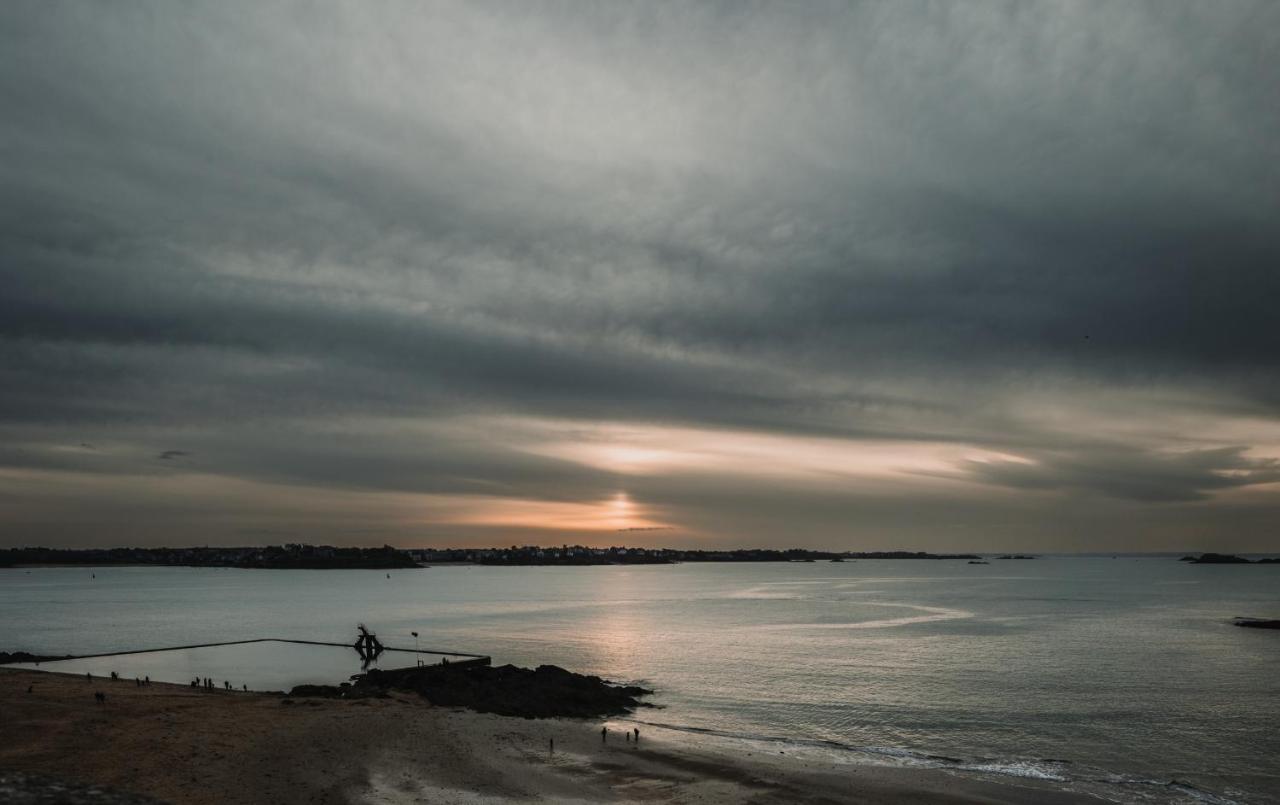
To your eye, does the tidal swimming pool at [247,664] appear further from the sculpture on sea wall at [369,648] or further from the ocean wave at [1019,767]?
the ocean wave at [1019,767]

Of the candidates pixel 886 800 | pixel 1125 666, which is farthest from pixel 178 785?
pixel 1125 666

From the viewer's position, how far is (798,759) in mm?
35656

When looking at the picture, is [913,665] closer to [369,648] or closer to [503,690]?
[503,690]

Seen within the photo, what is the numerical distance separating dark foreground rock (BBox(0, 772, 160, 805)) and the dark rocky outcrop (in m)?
26.4

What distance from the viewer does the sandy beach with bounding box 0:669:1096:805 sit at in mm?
26791

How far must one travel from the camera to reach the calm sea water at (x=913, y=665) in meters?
38.2

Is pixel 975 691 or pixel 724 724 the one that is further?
pixel 975 691

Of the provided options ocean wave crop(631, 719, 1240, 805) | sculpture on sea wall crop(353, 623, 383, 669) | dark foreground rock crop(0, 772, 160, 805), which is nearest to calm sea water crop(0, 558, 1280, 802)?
ocean wave crop(631, 719, 1240, 805)

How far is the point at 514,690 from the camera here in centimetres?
4706

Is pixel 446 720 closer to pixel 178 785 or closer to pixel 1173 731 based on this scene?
pixel 178 785

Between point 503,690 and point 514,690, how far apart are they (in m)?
0.64

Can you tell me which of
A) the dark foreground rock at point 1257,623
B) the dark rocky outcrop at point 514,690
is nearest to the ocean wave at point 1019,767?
the dark rocky outcrop at point 514,690

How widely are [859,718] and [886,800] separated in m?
17.2

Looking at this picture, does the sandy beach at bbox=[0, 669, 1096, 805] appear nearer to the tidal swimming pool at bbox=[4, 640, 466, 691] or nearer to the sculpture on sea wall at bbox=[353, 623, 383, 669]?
the tidal swimming pool at bbox=[4, 640, 466, 691]
